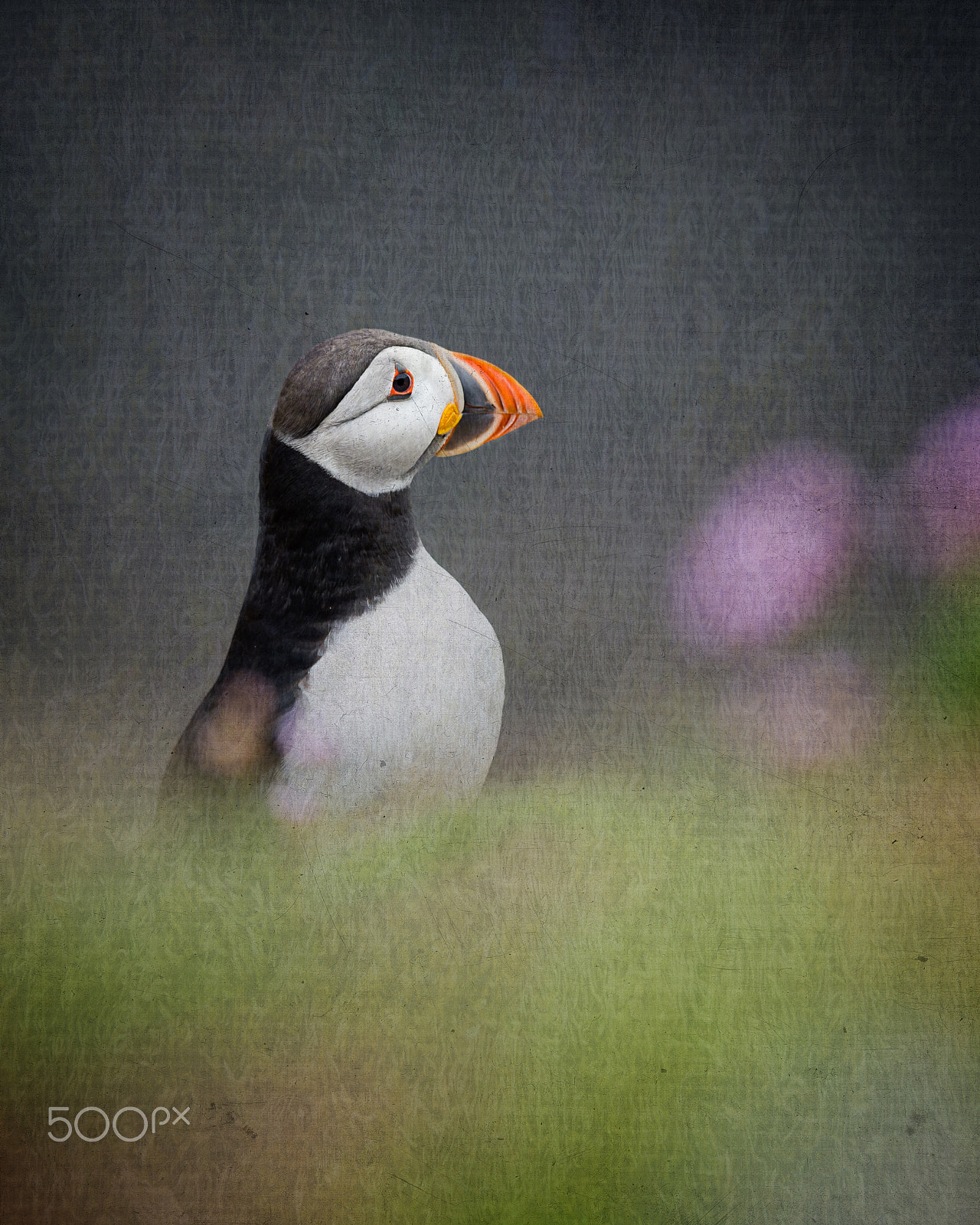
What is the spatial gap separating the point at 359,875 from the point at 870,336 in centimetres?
115

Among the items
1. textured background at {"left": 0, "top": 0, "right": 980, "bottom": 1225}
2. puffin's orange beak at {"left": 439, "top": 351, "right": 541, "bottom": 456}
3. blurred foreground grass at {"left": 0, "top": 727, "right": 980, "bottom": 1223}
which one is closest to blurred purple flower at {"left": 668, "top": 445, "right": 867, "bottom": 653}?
textured background at {"left": 0, "top": 0, "right": 980, "bottom": 1225}

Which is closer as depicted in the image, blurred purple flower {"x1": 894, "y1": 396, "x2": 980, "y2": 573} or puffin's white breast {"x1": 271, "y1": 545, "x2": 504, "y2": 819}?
puffin's white breast {"x1": 271, "y1": 545, "x2": 504, "y2": 819}

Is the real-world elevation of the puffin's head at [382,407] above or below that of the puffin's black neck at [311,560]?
above

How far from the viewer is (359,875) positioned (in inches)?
50.8

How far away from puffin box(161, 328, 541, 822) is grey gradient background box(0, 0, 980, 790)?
2.0 inches

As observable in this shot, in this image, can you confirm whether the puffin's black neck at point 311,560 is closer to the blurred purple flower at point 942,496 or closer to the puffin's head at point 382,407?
the puffin's head at point 382,407

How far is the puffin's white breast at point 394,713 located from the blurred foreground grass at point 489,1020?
0.28 ft

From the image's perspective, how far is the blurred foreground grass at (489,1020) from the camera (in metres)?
1.30

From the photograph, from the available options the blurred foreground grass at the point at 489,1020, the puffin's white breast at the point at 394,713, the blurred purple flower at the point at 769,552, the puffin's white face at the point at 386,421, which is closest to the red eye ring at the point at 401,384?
the puffin's white face at the point at 386,421

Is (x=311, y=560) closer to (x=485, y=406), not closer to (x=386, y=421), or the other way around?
(x=386, y=421)

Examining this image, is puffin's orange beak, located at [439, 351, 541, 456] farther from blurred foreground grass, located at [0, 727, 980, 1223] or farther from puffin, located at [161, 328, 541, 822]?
blurred foreground grass, located at [0, 727, 980, 1223]

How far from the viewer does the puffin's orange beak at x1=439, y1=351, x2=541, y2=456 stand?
1264 mm

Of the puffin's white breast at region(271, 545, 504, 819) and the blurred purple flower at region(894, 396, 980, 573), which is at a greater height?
the blurred purple flower at region(894, 396, 980, 573)

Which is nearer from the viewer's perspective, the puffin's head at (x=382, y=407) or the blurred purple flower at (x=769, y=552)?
the puffin's head at (x=382, y=407)
